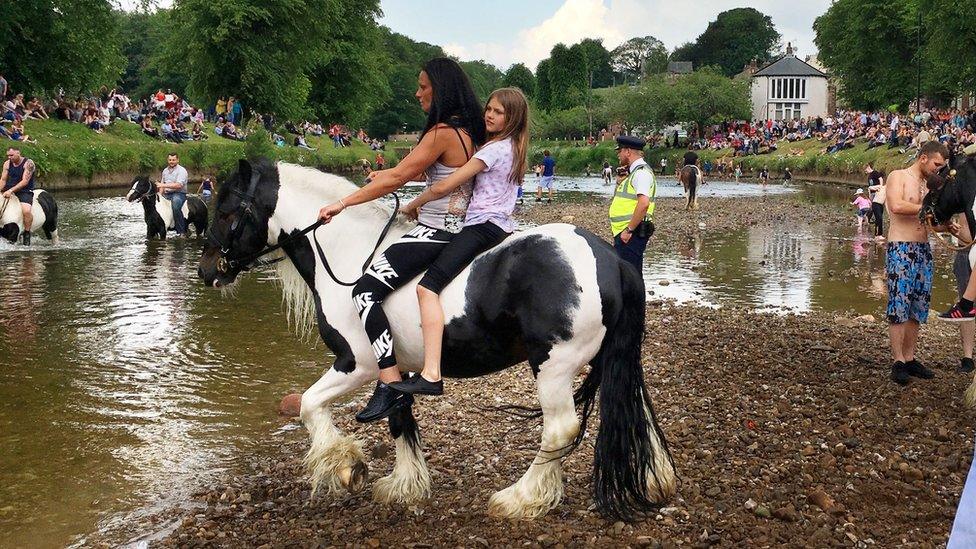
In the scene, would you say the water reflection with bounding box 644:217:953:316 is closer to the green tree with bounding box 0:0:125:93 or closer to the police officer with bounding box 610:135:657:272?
the police officer with bounding box 610:135:657:272

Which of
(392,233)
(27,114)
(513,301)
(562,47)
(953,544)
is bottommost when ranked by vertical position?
(953,544)

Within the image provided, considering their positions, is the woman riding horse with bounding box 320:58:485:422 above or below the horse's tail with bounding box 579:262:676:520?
above

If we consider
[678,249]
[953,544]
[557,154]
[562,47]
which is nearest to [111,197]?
[678,249]

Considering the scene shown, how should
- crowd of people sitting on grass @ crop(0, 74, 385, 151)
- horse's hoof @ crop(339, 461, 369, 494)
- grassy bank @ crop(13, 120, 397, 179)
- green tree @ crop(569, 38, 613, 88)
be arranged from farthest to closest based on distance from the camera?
1. green tree @ crop(569, 38, 613, 88)
2. crowd of people sitting on grass @ crop(0, 74, 385, 151)
3. grassy bank @ crop(13, 120, 397, 179)
4. horse's hoof @ crop(339, 461, 369, 494)

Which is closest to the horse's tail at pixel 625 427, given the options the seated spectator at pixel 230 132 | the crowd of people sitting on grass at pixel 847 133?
the crowd of people sitting on grass at pixel 847 133

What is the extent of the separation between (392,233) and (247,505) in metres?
1.96

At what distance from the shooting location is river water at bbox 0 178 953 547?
6262mm

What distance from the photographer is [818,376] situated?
27.1ft

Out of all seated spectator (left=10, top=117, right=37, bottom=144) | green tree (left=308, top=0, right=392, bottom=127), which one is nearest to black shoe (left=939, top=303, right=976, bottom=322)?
seated spectator (left=10, top=117, right=37, bottom=144)

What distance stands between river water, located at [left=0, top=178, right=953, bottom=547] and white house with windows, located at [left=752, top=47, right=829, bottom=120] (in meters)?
103

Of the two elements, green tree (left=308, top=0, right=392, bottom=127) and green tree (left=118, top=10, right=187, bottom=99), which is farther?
green tree (left=118, top=10, right=187, bottom=99)

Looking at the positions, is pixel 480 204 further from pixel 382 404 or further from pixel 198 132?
pixel 198 132

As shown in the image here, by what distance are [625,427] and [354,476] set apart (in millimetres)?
1712

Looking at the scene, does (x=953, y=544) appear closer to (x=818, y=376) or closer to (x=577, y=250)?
(x=577, y=250)
